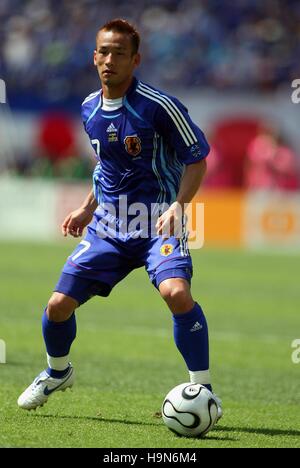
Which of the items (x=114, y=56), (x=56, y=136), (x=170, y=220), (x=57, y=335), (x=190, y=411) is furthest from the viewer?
(x=56, y=136)

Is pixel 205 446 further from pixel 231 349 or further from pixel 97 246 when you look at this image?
pixel 231 349

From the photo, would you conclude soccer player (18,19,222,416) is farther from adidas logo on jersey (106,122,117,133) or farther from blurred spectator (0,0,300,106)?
blurred spectator (0,0,300,106)

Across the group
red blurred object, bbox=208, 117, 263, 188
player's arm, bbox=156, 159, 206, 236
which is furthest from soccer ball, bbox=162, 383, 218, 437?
red blurred object, bbox=208, 117, 263, 188

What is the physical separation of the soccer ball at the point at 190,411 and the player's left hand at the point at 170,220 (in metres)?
0.86

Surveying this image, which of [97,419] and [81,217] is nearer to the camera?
[97,419]

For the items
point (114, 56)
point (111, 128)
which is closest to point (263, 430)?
point (111, 128)

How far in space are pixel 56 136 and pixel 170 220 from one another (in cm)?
2025

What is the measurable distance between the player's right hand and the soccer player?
5.9 inches

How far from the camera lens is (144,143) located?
5.85 metres

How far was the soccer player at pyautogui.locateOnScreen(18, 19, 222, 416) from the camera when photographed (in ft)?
18.6

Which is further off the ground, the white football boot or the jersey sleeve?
the jersey sleeve

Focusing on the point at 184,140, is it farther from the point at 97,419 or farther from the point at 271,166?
the point at 271,166

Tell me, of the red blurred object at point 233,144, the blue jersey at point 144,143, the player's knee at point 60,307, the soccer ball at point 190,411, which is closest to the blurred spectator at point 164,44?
the red blurred object at point 233,144
